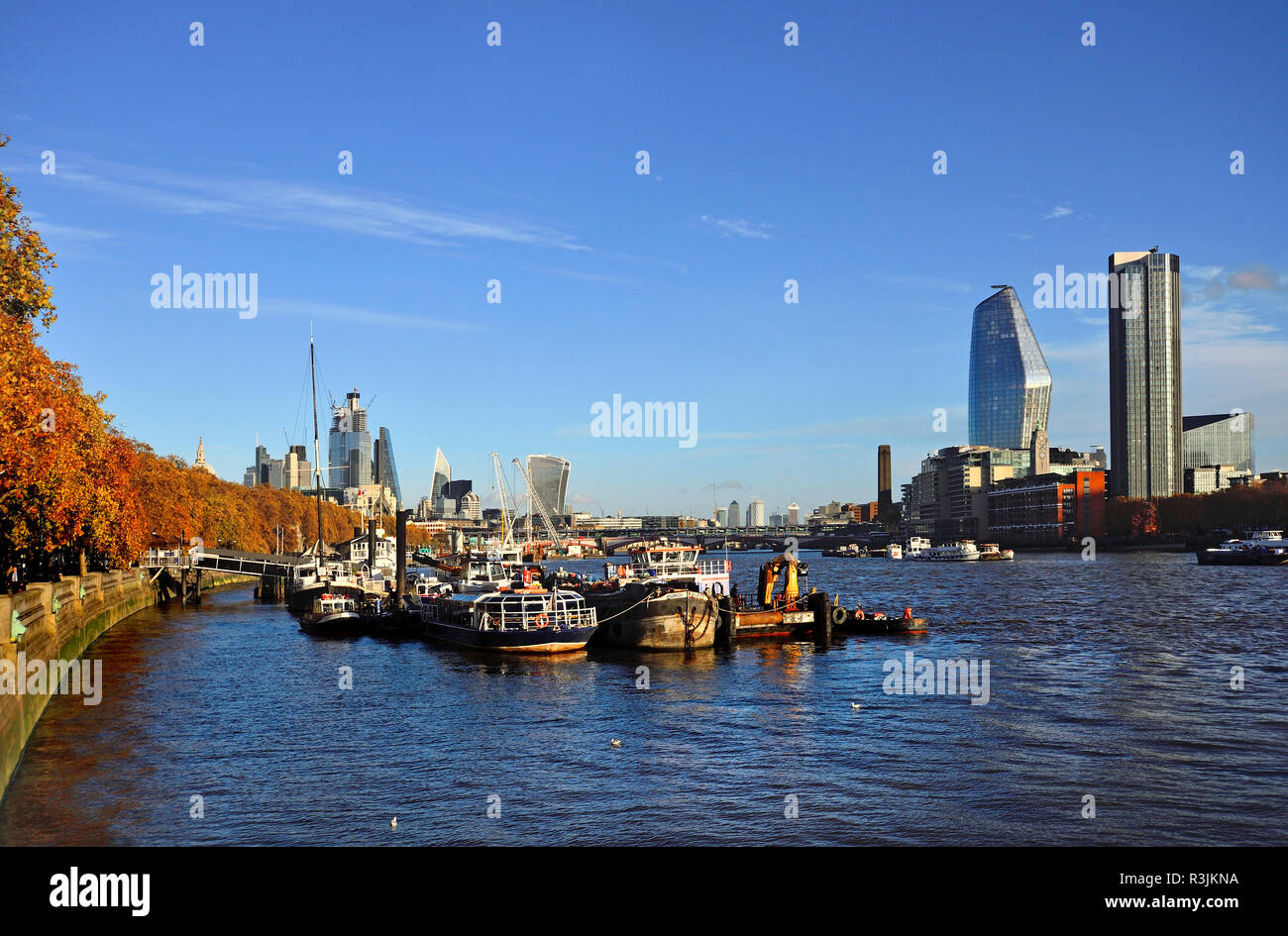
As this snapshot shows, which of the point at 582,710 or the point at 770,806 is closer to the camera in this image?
the point at 770,806

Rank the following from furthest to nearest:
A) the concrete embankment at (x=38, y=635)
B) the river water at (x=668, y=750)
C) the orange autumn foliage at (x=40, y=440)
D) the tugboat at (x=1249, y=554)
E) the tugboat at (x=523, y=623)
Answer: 1. the tugboat at (x=1249, y=554)
2. the tugboat at (x=523, y=623)
3. the orange autumn foliage at (x=40, y=440)
4. the concrete embankment at (x=38, y=635)
5. the river water at (x=668, y=750)

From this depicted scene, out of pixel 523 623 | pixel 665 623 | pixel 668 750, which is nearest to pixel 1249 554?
pixel 665 623

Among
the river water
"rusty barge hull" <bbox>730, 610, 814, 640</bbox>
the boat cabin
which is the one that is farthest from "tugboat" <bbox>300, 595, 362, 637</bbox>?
"rusty barge hull" <bbox>730, 610, 814, 640</bbox>

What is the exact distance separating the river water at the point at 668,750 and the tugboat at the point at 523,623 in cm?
137

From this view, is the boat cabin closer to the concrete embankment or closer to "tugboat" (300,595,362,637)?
"tugboat" (300,595,362,637)

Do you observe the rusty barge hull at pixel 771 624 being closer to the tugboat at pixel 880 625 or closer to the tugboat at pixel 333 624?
the tugboat at pixel 880 625

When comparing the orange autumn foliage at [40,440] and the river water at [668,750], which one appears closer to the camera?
the river water at [668,750]

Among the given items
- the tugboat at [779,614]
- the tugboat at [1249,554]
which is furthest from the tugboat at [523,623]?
the tugboat at [1249,554]

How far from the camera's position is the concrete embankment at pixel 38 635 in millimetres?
27016
